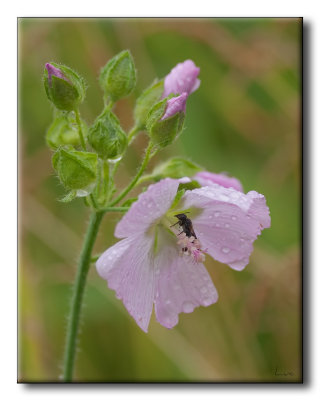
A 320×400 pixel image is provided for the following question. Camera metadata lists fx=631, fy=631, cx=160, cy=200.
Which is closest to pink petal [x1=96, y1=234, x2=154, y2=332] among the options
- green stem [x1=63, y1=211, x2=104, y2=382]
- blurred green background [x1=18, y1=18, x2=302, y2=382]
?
green stem [x1=63, y1=211, x2=104, y2=382]

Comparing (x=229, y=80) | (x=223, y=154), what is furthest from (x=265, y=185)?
(x=229, y=80)

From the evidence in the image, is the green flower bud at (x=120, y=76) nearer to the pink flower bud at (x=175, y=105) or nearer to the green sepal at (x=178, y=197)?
the pink flower bud at (x=175, y=105)

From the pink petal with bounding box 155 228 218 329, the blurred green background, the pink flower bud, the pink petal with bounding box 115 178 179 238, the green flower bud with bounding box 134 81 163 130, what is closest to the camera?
the pink petal with bounding box 115 178 179 238

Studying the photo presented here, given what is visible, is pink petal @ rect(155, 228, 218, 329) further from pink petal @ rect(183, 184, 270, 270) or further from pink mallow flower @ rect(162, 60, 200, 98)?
pink mallow flower @ rect(162, 60, 200, 98)

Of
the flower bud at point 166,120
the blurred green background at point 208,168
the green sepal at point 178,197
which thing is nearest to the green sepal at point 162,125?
the flower bud at point 166,120
